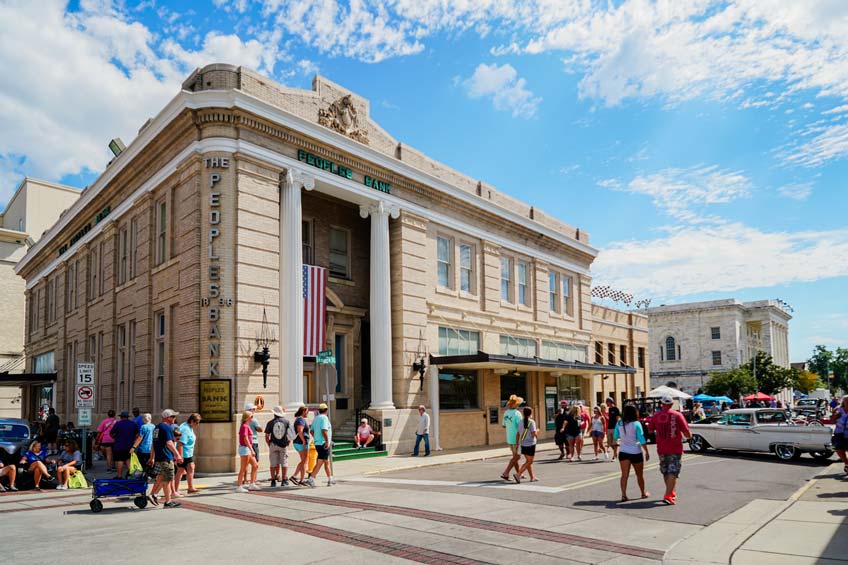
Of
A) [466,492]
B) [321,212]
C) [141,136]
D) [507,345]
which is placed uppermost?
[141,136]

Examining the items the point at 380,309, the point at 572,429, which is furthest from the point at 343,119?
the point at 572,429

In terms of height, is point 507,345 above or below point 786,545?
above

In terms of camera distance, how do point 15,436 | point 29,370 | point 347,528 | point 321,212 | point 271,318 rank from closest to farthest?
point 347,528, point 15,436, point 271,318, point 321,212, point 29,370

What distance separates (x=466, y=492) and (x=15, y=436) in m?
12.5

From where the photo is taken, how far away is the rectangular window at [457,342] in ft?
89.3

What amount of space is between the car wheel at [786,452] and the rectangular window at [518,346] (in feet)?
41.5

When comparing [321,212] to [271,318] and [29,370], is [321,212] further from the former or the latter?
[29,370]

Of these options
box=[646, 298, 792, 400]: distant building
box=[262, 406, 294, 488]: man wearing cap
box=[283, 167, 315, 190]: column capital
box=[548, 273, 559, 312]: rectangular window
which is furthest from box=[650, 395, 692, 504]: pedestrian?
box=[646, 298, 792, 400]: distant building

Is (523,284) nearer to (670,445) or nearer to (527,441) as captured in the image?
(527,441)

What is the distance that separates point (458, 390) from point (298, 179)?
435 inches

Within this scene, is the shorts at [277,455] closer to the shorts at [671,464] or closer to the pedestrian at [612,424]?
the shorts at [671,464]

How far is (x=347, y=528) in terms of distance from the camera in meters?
10.2

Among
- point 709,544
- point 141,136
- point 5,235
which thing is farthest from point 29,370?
point 709,544

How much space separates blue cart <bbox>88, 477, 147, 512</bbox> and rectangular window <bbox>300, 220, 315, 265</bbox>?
13.0 meters
